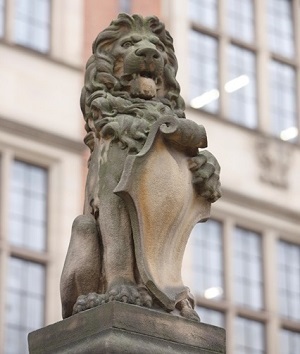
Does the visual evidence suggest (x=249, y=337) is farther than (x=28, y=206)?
Yes

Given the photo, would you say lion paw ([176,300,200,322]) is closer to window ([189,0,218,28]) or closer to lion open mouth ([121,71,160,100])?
lion open mouth ([121,71,160,100])

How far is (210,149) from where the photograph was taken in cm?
2162

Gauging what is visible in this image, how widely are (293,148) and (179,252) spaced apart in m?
15.1

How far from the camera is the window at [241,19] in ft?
76.5

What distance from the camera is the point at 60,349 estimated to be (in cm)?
757

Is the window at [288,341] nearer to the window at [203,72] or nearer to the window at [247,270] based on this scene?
the window at [247,270]

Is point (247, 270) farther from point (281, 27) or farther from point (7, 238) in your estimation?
point (281, 27)

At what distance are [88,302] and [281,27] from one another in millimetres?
16833

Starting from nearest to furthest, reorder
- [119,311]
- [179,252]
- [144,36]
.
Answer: [119,311], [179,252], [144,36]

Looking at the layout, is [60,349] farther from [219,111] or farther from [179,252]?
[219,111]

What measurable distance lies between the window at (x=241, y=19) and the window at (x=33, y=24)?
11.0ft

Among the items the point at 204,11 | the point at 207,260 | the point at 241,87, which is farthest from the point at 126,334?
the point at 204,11

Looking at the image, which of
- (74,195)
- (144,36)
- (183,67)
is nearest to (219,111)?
(183,67)

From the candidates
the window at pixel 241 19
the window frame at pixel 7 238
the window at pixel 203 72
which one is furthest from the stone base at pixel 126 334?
the window at pixel 241 19
